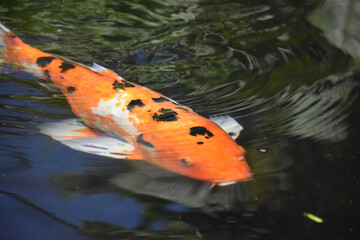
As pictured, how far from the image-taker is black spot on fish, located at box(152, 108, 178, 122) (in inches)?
88.0

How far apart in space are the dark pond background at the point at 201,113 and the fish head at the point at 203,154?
0.18ft

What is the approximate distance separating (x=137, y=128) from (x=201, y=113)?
0.45 metres

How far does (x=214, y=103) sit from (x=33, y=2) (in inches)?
92.8

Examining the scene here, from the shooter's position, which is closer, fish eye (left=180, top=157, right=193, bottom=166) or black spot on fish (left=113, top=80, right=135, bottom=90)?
fish eye (left=180, top=157, right=193, bottom=166)

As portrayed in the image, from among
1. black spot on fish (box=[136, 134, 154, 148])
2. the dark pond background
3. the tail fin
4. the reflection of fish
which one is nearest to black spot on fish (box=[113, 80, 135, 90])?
the reflection of fish

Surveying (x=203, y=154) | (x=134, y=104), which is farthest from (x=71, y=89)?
(x=203, y=154)

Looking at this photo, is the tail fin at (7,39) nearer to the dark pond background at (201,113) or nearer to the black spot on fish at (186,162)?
the dark pond background at (201,113)

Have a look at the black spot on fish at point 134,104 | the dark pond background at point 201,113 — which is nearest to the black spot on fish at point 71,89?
the dark pond background at point 201,113

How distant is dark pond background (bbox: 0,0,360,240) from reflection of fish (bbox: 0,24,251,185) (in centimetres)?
7

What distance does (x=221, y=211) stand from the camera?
173cm

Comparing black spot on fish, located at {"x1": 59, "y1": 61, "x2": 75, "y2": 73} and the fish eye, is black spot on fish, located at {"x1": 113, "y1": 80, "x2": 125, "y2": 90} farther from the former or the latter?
the fish eye

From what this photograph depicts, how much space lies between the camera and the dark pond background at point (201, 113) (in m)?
1.69

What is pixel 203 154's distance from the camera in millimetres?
1948

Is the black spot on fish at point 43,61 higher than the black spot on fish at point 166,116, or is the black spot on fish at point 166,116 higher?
the black spot on fish at point 43,61
